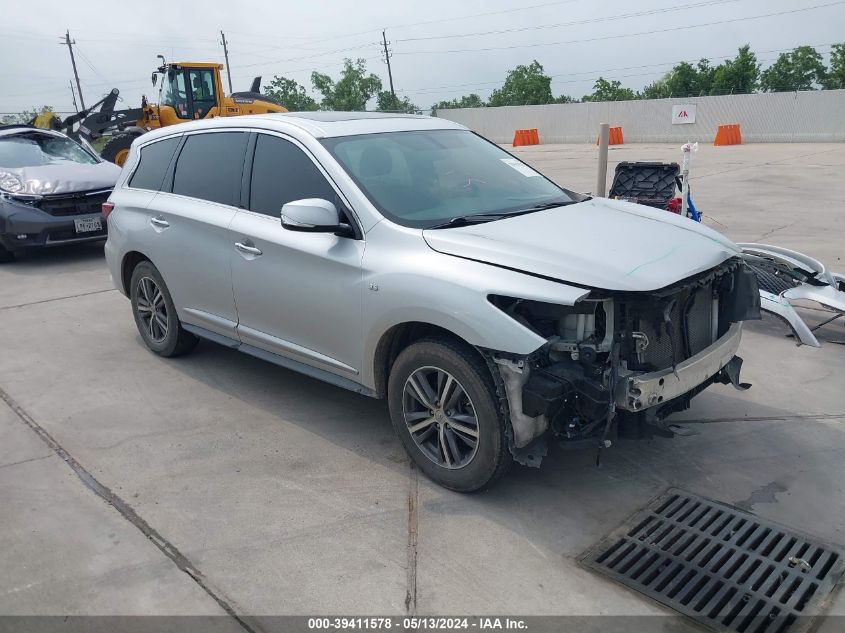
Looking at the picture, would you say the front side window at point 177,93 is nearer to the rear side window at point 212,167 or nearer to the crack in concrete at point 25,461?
the rear side window at point 212,167

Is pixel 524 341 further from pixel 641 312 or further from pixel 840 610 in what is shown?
pixel 840 610

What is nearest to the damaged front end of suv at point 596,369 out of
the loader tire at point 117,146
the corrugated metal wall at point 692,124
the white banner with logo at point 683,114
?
the loader tire at point 117,146

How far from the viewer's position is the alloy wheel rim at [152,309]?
5730 millimetres

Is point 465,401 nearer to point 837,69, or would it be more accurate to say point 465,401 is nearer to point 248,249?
point 248,249

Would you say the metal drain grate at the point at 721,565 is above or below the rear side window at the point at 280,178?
below

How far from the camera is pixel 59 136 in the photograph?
440 inches

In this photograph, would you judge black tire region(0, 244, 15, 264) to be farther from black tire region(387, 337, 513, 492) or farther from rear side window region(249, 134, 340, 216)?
black tire region(387, 337, 513, 492)

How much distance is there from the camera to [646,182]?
912 centimetres

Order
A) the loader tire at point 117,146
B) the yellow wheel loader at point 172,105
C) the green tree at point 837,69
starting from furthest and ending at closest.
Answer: the green tree at point 837,69, the yellow wheel loader at point 172,105, the loader tire at point 117,146

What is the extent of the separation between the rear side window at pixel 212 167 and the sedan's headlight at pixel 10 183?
17.7 feet

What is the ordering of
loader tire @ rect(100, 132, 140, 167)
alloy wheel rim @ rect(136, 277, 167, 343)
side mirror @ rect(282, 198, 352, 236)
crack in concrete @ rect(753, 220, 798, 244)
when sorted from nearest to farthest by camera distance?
1. side mirror @ rect(282, 198, 352, 236)
2. alloy wheel rim @ rect(136, 277, 167, 343)
3. crack in concrete @ rect(753, 220, 798, 244)
4. loader tire @ rect(100, 132, 140, 167)

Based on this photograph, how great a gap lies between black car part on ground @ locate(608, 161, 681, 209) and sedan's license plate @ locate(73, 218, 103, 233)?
668 cm

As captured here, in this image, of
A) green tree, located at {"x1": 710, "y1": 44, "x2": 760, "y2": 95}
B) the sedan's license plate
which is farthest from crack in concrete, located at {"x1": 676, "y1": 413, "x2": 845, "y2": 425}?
green tree, located at {"x1": 710, "y1": 44, "x2": 760, "y2": 95}

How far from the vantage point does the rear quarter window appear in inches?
221
